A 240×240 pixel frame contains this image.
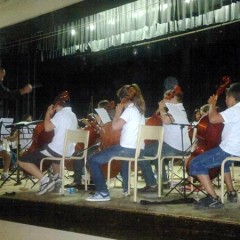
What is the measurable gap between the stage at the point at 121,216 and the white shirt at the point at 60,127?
533 millimetres

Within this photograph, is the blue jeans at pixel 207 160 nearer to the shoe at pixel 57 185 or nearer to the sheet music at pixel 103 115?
the sheet music at pixel 103 115

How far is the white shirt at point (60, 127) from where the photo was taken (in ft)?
15.8

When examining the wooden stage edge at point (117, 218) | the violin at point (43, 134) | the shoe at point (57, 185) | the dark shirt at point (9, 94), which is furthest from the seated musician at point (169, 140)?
the dark shirt at point (9, 94)

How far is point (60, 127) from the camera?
4848mm

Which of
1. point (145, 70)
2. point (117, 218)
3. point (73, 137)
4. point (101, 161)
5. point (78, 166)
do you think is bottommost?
point (117, 218)

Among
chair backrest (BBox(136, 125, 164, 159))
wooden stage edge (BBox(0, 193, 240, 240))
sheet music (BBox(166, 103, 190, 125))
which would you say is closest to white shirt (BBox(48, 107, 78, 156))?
wooden stage edge (BBox(0, 193, 240, 240))

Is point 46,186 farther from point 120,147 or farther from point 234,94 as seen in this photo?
point 234,94

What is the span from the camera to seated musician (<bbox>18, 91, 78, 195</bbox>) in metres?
4.72

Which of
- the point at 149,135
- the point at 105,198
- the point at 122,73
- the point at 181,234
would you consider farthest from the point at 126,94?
the point at 122,73

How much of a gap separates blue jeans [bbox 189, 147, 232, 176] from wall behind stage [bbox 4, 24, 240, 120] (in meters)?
4.40

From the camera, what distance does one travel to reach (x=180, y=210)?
357cm

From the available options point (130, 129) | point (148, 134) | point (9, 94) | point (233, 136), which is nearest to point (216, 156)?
point (233, 136)

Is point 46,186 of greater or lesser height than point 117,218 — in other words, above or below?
above

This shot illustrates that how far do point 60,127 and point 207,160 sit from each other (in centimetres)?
191
